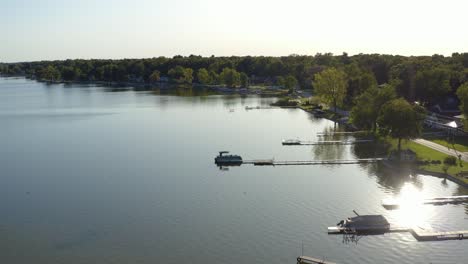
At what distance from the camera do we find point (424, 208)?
31453mm

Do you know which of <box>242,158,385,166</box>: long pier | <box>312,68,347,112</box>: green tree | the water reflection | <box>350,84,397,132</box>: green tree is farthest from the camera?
<box>312,68,347,112</box>: green tree

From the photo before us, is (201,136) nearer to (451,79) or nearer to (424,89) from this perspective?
(424,89)

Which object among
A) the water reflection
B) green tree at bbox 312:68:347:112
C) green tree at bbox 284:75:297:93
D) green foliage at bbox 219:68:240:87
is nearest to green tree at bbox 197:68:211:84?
green foliage at bbox 219:68:240:87

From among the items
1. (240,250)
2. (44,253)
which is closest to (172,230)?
(240,250)

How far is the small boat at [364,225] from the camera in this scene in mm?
27516

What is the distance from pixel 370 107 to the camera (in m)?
55.1

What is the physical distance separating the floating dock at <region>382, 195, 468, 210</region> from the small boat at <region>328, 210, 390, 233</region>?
4.04 m

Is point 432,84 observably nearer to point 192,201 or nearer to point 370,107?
point 370,107

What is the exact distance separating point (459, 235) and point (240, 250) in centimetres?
1224

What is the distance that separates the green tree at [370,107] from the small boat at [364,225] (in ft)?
91.4

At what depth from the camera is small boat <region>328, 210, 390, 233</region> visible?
27.5m

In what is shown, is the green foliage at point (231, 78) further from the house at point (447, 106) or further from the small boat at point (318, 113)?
the house at point (447, 106)

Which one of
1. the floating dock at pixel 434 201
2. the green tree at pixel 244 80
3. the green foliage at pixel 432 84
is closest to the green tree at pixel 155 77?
the green tree at pixel 244 80

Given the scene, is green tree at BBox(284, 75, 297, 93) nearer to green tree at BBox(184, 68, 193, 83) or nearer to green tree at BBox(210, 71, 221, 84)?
green tree at BBox(210, 71, 221, 84)
